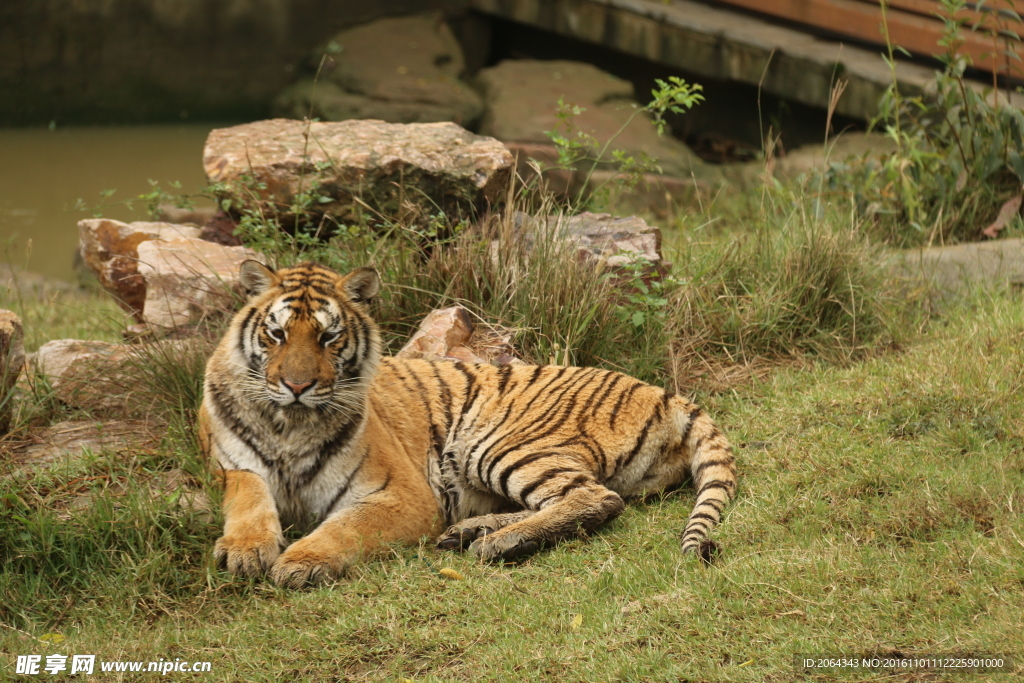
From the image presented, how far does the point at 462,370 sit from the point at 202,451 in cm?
138

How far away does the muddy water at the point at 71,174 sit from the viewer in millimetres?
11062

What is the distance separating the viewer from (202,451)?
4734 millimetres

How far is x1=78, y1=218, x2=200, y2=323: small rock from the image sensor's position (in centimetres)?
668

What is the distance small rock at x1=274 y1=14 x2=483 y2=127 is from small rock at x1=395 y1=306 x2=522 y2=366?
6.91 m

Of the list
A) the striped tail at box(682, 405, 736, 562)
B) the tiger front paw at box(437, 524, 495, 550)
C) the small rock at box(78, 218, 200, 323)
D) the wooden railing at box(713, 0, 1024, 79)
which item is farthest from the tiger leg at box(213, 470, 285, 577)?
the wooden railing at box(713, 0, 1024, 79)

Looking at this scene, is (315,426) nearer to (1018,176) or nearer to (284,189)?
(284,189)

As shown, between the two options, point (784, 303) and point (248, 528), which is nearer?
point (248, 528)

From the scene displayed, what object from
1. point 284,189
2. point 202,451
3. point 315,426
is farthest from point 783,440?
point 284,189

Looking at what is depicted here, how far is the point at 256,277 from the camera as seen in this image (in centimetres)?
462

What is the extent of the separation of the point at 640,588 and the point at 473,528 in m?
0.91

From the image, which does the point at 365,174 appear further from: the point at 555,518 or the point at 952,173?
the point at 952,173

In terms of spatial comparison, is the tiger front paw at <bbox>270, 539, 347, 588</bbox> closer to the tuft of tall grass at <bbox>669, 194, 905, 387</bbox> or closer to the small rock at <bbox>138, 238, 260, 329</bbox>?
the small rock at <bbox>138, 238, 260, 329</bbox>

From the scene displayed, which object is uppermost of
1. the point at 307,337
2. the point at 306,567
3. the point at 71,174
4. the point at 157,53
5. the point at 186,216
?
the point at 307,337

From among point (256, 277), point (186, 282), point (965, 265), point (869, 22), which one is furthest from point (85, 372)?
point (869, 22)
